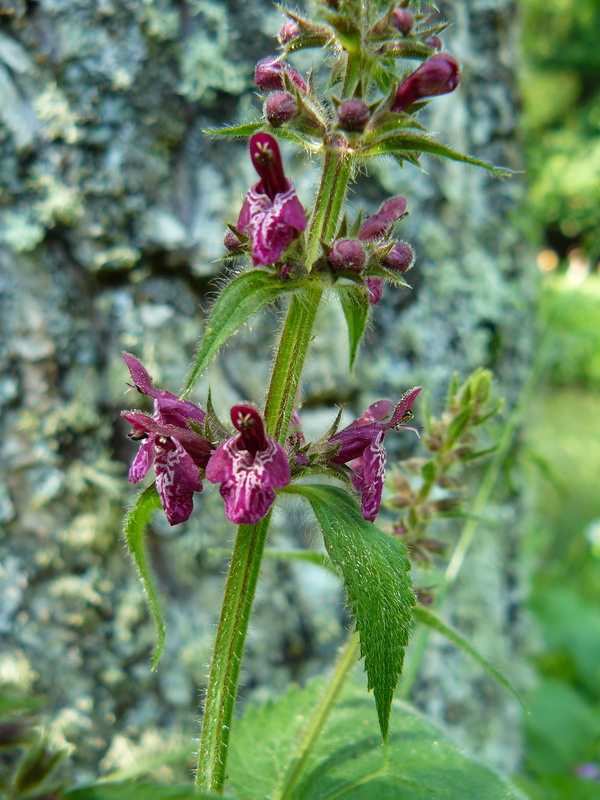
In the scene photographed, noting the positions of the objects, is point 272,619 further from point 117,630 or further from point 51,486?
point 51,486

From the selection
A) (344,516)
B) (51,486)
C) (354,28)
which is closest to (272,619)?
(51,486)

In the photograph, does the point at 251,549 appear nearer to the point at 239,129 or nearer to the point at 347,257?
the point at 347,257

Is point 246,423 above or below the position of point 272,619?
above

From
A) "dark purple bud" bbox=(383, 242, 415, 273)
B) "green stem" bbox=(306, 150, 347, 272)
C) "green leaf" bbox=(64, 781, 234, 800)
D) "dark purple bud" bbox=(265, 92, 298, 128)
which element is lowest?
"green leaf" bbox=(64, 781, 234, 800)

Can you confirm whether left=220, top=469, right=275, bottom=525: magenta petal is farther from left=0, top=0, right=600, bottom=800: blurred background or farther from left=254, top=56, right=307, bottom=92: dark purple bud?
left=0, top=0, right=600, bottom=800: blurred background

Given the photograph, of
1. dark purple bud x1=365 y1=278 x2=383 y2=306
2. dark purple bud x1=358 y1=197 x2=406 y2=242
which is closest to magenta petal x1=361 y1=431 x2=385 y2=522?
dark purple bud x1=365 y1=278 x2=383 y2=306

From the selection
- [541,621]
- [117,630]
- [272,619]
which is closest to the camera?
[117,630]

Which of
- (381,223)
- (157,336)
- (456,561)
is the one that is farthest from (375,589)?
(157,336)
